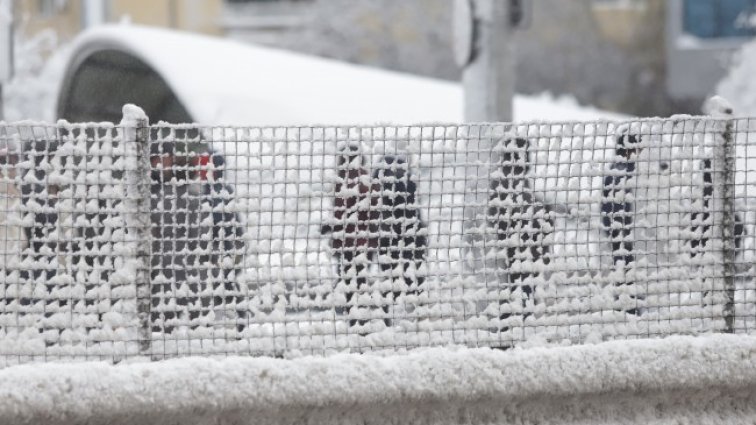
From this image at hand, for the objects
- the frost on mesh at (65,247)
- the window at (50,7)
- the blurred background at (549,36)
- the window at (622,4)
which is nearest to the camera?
the frost on mesh at (65,247)

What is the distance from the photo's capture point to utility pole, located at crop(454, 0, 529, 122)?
8.09m

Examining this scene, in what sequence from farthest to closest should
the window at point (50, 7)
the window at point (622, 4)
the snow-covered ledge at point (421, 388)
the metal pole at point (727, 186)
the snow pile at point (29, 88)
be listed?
the window at point (622, 4)
the window at point (50, 7)
the snow pile at point (29, 88)
the metal pole at point (727, 186)
the snow-covered ledge at point (421, 388)

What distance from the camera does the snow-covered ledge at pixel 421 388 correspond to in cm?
418

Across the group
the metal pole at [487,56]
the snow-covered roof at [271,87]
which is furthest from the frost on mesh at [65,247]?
the metal pole at [487,56]

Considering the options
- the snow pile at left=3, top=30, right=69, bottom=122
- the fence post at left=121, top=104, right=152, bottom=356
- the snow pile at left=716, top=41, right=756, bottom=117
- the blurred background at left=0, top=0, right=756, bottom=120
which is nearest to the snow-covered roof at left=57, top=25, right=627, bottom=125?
the fence post at left=121, top=104, right=152, bottom=356

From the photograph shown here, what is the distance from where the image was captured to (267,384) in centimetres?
428

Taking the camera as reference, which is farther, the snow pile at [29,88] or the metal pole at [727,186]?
the snow pile at [29,88]

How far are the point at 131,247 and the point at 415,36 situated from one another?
28.7 m

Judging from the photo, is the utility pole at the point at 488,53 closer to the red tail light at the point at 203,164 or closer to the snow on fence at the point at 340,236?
the snow on fence at the point at 340,236

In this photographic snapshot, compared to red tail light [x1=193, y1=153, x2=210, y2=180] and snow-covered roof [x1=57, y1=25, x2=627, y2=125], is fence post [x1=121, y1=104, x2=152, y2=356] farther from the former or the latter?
snow-covered roof [x1=57, y1=25, x2=627, y2=125]

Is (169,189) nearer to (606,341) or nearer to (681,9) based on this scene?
(606,341)

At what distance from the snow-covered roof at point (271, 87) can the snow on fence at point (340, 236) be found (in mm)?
3348

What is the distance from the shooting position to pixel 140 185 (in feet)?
14.6

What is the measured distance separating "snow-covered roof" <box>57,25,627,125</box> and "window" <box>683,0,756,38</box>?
20.0 m
